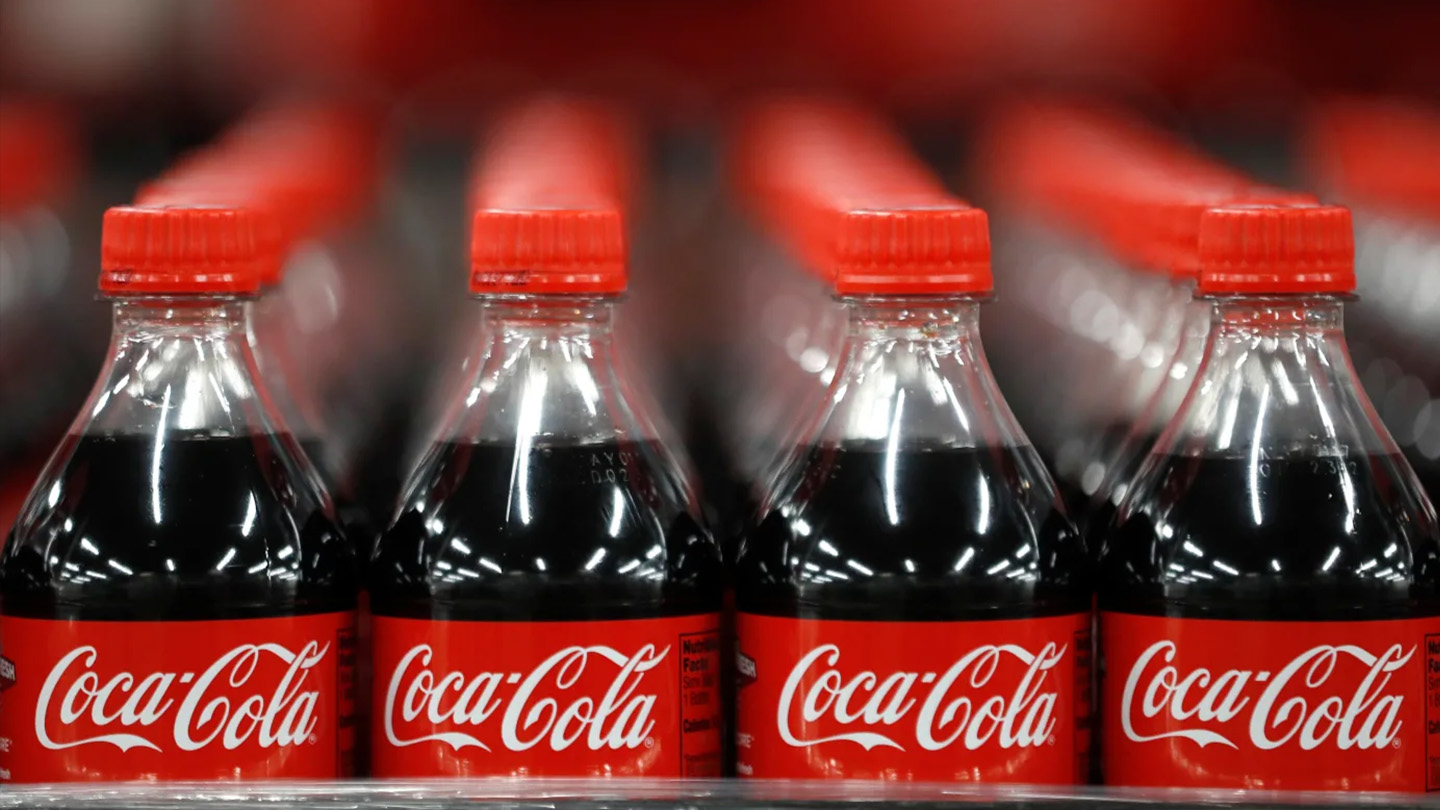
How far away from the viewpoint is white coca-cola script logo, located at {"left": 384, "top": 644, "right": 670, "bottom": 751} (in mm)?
1035

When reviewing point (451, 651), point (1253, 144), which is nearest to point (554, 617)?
point (451, 651)

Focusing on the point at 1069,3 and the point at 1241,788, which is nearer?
the point at 1241,788

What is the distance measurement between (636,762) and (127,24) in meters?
0.93

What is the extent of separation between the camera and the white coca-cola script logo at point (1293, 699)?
3.38ft

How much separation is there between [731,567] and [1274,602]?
303mm

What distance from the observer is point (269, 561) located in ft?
3.50

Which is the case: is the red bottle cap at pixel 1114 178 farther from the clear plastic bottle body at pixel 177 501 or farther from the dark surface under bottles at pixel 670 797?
the clear plastic bottle body at pixel 177 501

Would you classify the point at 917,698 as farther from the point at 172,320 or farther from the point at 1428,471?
the point at 1428,471

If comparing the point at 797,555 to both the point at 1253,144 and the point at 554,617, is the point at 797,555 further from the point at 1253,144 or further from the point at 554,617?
the point at 1253,144

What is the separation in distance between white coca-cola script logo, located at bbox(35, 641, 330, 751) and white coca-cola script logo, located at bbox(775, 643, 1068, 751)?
0.88 feet

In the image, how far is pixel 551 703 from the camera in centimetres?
104

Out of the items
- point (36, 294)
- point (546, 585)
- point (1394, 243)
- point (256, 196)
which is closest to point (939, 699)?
point (546, 585)

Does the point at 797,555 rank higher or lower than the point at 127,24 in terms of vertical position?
lower

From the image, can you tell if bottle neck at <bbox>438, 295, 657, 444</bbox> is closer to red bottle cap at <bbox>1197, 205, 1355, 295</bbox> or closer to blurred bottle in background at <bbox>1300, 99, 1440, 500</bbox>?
red bottle cap at <bbox>1197, 205, 1355, 295</bbox>
